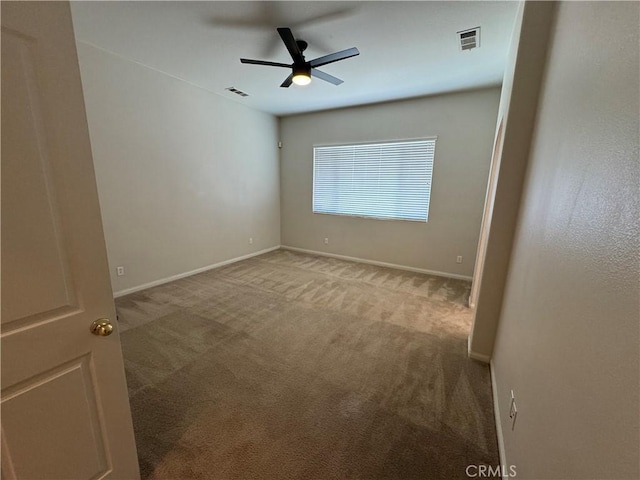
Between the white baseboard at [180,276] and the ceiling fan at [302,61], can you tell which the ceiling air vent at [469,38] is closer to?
the ceiling fan at [302,61]

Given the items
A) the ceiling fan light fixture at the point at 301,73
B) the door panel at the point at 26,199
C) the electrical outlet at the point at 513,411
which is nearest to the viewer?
the door panel at the point at 26,199

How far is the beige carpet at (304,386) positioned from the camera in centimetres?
144

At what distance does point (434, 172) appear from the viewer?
428cm

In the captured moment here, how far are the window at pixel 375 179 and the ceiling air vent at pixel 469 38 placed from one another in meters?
1.62

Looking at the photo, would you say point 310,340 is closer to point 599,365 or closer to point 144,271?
point 599,365

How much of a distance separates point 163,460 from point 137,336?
150cm

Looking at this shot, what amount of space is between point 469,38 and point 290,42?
1732 millimetres

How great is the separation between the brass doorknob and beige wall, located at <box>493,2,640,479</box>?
1.56 metres

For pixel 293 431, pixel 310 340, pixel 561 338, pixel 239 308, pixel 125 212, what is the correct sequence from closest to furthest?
pixel 561 338 → pixel 293 431 → pixel 310 340 → pixel 239 308 → pixel 125 212

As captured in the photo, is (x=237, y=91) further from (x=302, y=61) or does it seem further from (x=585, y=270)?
(x=585, y=270)

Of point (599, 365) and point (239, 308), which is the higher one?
point (599, 365)

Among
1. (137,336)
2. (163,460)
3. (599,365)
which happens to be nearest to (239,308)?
(137,336)

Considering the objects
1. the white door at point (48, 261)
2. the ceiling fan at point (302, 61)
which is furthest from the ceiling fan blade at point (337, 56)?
the white door at point (48, 261)

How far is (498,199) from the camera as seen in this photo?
2.01 m
